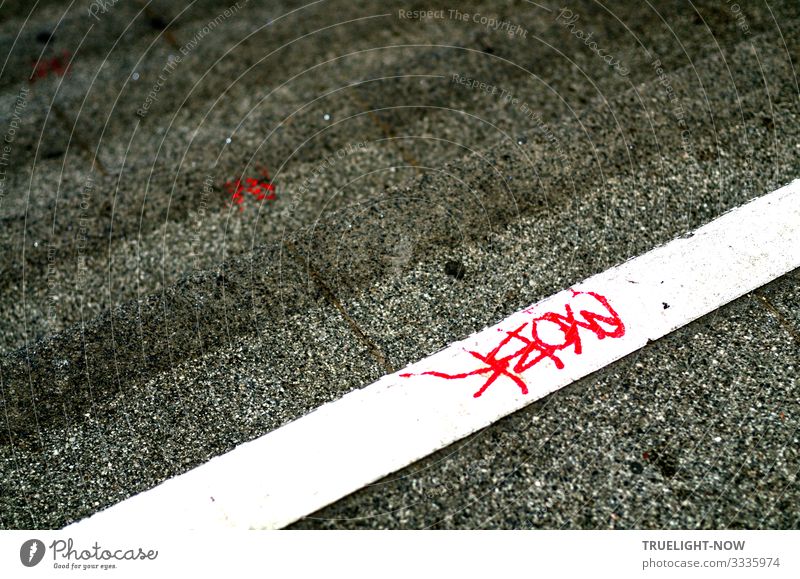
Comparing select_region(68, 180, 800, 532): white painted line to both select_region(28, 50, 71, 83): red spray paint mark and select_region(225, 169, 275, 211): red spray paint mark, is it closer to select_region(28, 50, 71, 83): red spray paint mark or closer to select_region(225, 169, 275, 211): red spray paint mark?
select_region(225, 169, 275, 211): red spray paint mark

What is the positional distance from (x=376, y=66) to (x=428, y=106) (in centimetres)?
61

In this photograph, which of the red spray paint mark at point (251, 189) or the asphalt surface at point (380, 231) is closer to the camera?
the asphalt surface at point (380, 231)

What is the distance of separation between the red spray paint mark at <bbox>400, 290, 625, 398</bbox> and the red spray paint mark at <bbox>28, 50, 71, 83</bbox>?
4.01 m

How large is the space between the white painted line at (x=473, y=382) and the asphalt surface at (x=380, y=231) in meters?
0.09

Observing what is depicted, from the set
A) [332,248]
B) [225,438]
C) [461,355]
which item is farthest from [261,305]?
[461,355]

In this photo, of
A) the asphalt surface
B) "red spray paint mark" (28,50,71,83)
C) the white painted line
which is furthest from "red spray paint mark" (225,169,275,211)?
"red spray paint mark" (28,50,71,83)

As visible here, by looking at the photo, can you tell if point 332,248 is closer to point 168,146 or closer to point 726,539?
point 168,146

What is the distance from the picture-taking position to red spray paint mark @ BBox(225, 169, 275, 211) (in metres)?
4.51

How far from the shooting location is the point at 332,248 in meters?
4.20

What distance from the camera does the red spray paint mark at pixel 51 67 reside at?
5472 millimetres

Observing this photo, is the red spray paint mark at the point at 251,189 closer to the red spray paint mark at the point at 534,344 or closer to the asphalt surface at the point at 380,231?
the asphalt surface at the point at 380,231

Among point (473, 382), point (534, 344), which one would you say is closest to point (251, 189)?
point (473, 382)

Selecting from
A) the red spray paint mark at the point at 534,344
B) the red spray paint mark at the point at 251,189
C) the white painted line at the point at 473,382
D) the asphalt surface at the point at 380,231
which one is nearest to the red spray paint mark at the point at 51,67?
the asphalt surface at the point at 380,231

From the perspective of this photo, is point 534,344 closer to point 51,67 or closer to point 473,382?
point 473,382
